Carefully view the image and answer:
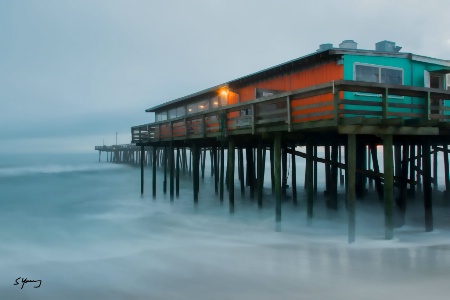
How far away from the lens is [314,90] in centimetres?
882

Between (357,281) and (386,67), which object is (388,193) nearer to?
(357,281)

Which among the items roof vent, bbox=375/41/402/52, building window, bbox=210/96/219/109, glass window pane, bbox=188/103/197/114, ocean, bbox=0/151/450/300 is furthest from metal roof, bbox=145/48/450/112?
ocean, bbox=0/151/450/300

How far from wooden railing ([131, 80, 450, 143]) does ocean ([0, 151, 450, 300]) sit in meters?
3.20

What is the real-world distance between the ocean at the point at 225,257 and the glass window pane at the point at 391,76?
15.4 ft

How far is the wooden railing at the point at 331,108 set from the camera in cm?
855

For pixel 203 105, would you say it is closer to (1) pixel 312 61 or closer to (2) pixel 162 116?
(2) pixel 162 116

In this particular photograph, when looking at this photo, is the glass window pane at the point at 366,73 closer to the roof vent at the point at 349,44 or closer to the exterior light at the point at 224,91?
the roof vent at the point at 349,44

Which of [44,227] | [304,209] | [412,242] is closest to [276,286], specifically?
[412,242]

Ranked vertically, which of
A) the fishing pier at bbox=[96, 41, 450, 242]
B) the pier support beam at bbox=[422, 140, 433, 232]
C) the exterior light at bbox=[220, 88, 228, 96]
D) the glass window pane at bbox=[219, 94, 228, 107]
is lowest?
the pier support beam at bbox=[422, 140, 433, 232]

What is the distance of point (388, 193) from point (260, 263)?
3542 mm

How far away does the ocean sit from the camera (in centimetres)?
704

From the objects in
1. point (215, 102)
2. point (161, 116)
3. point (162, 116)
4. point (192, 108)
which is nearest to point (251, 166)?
point (215, 102)

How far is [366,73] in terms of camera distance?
11383mm

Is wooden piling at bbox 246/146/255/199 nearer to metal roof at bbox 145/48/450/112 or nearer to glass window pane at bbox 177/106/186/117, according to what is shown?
metal roof at bbox 145/48/450/112
